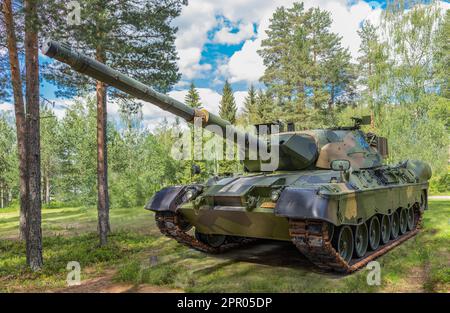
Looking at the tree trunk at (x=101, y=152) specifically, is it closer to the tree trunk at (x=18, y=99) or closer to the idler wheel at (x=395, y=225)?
the tree trunk at (x=18, y=99)

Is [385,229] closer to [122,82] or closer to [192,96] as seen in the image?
[122,82]

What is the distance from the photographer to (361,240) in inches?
329

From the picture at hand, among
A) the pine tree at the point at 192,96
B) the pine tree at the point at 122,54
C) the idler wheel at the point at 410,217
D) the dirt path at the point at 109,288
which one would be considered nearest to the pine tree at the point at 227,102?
the pine tree at the point at 192,96

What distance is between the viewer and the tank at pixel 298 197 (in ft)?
21.0

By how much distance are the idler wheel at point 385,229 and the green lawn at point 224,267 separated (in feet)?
1.32

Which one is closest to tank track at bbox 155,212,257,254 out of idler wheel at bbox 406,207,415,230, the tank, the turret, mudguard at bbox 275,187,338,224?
Answer: the tank

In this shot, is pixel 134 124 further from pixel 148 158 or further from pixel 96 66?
pixel 96 66

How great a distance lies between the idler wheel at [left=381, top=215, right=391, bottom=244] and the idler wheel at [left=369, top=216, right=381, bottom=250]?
351 millimetres

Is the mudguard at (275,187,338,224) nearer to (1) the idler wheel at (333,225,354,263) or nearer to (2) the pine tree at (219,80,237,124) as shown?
(1) the idler wheel at (333,225,354,263)

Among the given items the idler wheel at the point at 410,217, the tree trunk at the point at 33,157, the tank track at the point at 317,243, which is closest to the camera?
the tank track at the point at 317,243

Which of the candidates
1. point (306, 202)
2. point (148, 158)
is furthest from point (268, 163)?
point (148, 158)

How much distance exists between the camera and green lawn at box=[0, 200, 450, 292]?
657 cm

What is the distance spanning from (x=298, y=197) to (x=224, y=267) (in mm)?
2382

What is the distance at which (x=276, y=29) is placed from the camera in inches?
1318
